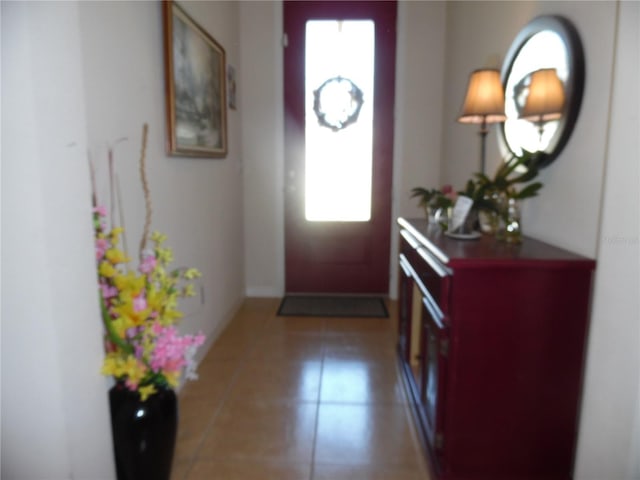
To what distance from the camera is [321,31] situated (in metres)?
3.54

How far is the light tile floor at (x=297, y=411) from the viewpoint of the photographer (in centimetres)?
167

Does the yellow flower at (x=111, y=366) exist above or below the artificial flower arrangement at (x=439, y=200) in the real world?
below

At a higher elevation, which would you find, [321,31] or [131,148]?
[321,31]

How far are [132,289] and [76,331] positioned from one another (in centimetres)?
20

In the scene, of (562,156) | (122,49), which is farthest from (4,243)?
(562,156)

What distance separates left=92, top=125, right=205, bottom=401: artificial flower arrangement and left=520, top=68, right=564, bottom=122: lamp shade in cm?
146

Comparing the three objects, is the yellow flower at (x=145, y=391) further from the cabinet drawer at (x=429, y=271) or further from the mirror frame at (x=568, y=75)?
the mirror frame at (x=568, y=75)

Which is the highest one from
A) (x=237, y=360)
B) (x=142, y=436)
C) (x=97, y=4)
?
(x=97, y=4)

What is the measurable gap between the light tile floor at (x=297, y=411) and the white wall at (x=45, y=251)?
0.67 metres

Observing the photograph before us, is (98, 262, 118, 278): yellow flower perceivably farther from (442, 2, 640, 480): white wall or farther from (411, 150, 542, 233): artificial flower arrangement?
(442, 2, 640, 480): white wall

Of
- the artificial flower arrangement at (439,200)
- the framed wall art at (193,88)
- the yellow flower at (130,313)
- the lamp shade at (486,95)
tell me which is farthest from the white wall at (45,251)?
the lamp shade at (486,95)

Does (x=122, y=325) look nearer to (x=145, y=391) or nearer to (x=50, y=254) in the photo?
(x=145, y=391)

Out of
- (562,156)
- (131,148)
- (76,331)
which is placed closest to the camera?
(76,331)

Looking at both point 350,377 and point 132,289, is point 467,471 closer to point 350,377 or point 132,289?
point 350,377
